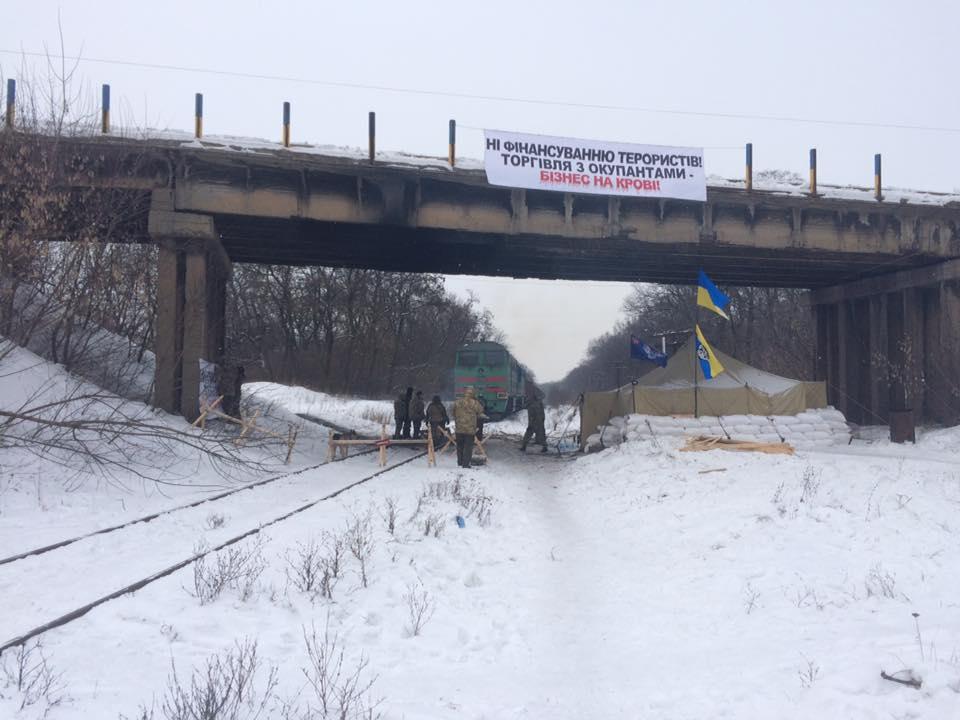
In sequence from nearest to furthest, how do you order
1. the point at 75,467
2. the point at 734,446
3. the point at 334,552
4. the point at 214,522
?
the point at 334,552
the point at 214,522
the point at 75,467
the point at 734,446

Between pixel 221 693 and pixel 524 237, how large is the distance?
1771 cm

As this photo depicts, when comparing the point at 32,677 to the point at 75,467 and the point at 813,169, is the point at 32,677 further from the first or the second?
the point at 813,169

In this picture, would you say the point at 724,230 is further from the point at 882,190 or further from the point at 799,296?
the point at 799,296

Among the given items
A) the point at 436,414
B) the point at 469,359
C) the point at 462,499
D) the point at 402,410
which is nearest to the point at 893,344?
the point at 436,414

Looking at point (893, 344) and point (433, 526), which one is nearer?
point (433, 526)

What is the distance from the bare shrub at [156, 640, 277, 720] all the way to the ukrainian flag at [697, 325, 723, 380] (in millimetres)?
17250

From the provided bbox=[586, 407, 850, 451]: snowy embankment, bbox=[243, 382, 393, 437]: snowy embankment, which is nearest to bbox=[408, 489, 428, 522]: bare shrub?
bbox=[586, 407, 850, 451]: snowy embankment

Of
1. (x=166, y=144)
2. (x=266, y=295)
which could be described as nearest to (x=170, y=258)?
(x=166, y=144)

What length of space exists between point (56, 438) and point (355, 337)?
40.9 metres

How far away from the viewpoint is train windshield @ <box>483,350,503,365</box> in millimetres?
38125

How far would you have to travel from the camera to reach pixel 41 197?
1185 centimetres

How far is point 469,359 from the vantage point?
3828 centimetres

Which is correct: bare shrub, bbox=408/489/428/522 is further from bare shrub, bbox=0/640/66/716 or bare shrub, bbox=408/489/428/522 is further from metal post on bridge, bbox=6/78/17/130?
metal post on bridge, bbox=6/78/17/130

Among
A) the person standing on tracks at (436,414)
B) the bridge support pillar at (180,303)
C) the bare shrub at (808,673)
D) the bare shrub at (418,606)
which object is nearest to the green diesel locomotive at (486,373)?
the person standing on tracks at (436,414)
